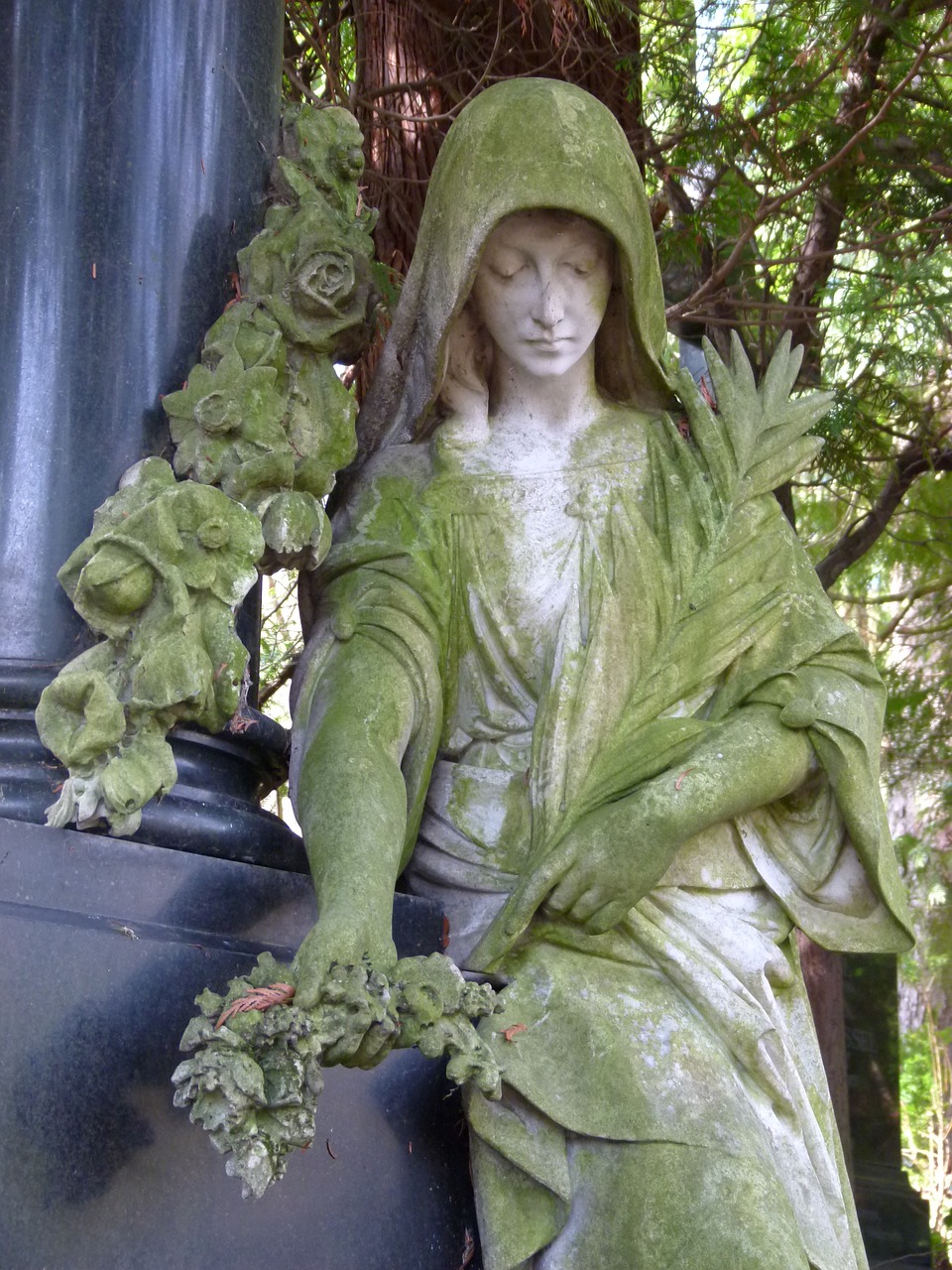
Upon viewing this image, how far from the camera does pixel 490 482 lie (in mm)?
3457

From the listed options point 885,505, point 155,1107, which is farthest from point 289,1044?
point 885,505

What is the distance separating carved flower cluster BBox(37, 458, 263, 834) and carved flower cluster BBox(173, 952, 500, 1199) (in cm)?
40

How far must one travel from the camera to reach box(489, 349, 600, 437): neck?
3.52 meters

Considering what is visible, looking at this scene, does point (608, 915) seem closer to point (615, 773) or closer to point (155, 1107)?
point (615, 773)

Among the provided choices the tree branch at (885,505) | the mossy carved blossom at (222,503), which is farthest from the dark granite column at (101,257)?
the tree branch at (885,505)

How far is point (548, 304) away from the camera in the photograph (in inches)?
131

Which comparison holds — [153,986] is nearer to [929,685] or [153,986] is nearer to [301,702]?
[301,702]

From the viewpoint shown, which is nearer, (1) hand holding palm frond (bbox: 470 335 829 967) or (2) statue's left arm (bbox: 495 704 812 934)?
(2) statue's left arm (bbox: 495 704 812 934)

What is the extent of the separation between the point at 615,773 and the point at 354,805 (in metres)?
0.51

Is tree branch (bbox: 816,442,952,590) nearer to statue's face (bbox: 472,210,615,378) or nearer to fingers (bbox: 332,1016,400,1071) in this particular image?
statue's face (bbox: 472,210,615,378)

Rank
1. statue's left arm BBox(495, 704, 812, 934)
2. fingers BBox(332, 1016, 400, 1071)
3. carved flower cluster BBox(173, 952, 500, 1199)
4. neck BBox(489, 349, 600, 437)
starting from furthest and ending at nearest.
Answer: neck BBox(489, 349, 600, 437)
statue's left arm BBox(495, 704, 812, 934)
fingers BBox(332, 1016, 400, 1071)
carved flower cluster BBox(173, 952, 500, 1199)

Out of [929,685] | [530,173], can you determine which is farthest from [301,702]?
[929,685]

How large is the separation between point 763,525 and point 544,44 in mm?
3105

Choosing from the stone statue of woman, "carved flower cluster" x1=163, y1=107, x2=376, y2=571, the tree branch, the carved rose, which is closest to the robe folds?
the stone statue of woman
